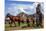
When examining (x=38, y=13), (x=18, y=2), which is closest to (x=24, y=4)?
(x=18, y=2)

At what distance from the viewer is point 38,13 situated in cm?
87

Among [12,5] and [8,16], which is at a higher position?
[12,5]

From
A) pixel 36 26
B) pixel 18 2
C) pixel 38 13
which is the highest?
pixel 18 2

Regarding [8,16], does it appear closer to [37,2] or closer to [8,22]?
[8,22]

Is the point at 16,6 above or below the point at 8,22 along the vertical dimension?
above

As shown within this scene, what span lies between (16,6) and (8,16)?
0.12 m

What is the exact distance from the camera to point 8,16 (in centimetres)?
83

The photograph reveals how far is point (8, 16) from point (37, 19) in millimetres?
277
